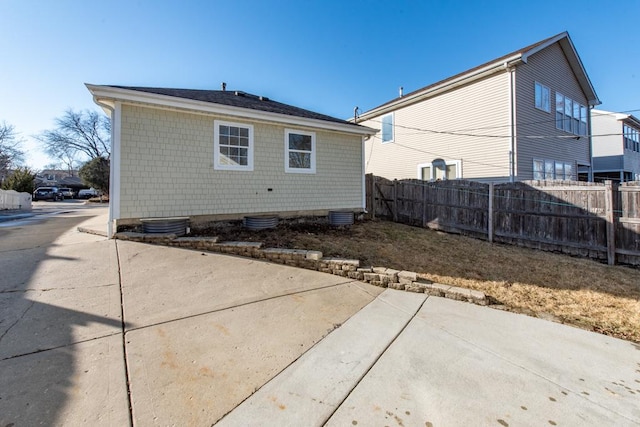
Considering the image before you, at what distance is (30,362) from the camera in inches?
87.3

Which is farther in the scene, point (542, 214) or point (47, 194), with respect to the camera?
point (47, 194)

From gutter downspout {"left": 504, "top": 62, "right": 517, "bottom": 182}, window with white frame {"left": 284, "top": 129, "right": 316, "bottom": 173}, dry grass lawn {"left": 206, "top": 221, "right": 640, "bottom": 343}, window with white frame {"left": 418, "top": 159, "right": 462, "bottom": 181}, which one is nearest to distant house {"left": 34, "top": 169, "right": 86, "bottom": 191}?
window with white frame {"left": 284, "top": 129, "right": 316, "bottom": 173}

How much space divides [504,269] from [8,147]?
4402cm

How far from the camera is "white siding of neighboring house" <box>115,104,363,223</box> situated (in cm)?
635

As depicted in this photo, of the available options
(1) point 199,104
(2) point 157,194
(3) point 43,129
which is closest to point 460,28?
(1) point 199,104

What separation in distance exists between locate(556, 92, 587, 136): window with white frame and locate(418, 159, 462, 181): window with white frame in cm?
529

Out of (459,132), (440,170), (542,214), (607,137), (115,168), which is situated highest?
(607,137)

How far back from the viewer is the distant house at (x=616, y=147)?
2002cm

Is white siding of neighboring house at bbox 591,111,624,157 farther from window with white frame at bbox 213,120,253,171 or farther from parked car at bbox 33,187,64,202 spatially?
parked car at bbox 33,187,64,202

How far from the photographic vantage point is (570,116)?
Result: 45.1 ft

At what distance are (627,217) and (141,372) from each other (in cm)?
867

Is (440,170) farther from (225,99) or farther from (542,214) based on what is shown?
(225,99)

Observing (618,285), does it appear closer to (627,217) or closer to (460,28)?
(627,217)

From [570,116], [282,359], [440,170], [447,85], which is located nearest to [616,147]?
[570,116]
